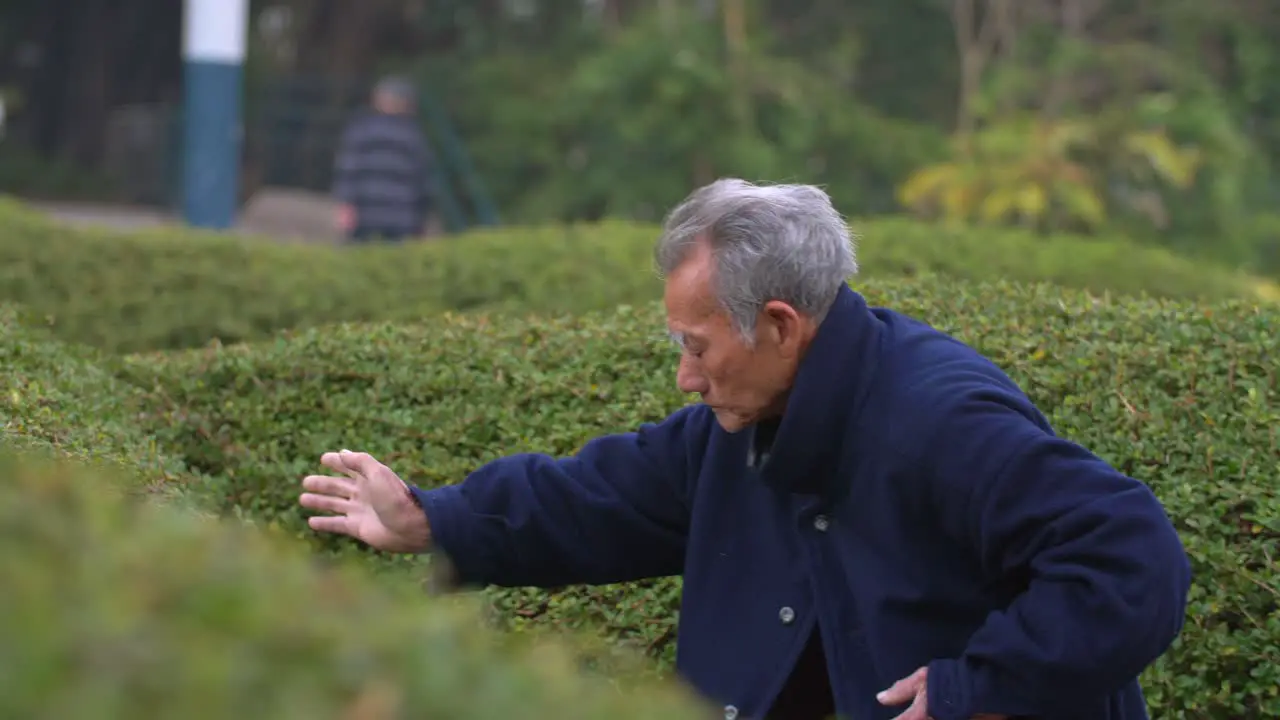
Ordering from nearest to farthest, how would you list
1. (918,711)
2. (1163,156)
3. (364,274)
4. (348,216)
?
(918,711) → (364,274) → (348,216) → (1163,156)

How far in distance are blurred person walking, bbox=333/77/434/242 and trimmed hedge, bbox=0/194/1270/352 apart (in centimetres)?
424

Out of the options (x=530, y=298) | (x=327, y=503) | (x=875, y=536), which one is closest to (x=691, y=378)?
(x=875, y=536)

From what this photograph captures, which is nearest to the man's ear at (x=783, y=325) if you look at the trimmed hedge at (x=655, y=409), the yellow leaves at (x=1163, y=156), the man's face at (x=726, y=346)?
the man's face at (x=726, y=346)

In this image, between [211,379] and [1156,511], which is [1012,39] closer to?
[211,379]

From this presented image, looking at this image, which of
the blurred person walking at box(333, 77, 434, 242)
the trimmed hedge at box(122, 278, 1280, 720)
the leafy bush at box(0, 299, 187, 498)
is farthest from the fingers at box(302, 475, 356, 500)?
the blurred person walking at box(333, 77, 434, 242)

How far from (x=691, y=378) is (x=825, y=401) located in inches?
10.0

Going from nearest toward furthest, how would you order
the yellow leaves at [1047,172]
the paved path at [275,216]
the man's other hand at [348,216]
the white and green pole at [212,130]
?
the man's other hand at [348,216]
the yellow leaves at [1047,172]
the white and green pole at [212,130]
the paved path at [275,216]

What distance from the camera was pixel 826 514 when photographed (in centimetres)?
300

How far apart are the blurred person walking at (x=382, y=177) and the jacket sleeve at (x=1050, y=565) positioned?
996cm

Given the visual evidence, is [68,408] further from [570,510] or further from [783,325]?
[783,325]

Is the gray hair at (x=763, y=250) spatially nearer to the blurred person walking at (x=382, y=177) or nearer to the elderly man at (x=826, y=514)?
the elderly man at (x=826, y=514)

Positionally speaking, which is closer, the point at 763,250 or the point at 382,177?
the point at 763,250

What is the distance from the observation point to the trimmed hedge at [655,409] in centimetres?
375

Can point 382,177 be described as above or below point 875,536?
below
